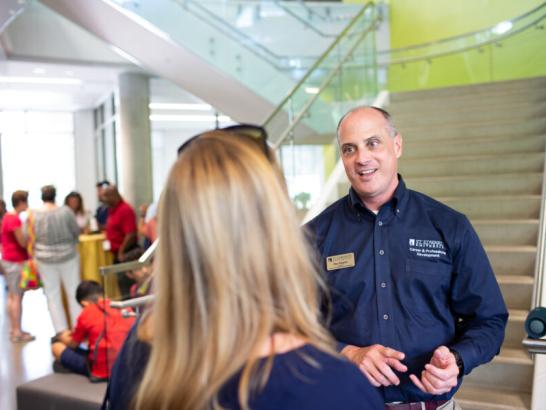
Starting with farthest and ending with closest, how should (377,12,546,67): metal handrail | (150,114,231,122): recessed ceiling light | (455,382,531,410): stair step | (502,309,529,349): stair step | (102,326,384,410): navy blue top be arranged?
1. (150,114,231,122): recessed ceiling light
2. (377,12,546,67): metal handrail
3. (502,309,529,349): stair step
4. (455,382,531,410): stair step
5. (102,326,384,410): navy blue top

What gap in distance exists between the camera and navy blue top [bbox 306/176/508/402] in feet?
5.93

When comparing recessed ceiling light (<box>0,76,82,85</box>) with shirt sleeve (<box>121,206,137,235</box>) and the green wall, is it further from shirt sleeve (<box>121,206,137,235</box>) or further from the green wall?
the green wall

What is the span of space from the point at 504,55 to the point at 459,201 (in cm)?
368

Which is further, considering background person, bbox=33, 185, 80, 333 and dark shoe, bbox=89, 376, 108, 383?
background person, bbox=33, 185, 80, 333

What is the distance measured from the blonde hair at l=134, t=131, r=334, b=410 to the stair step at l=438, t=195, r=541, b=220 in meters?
3.92

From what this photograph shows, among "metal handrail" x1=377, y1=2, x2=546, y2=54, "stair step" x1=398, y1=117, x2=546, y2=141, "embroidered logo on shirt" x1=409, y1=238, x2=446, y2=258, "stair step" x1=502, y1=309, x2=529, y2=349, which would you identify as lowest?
"stair step" x1=502, y1=309, x2=529, y2=349

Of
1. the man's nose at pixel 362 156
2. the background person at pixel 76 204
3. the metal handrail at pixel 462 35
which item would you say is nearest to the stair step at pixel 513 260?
the man's nose at pixel 362 156

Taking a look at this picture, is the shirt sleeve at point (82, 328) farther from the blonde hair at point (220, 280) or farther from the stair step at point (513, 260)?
the blonde hair at point (220, 280)

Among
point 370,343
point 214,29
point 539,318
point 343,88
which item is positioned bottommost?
point 370,343

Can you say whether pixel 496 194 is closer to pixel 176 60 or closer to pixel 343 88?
pixel 343 88

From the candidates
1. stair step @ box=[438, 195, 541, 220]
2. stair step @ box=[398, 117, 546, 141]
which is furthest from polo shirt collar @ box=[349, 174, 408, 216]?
stair step @ box=[398, 117, 546, 141]

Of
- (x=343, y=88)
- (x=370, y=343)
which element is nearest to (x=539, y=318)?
(x=370, y=343)

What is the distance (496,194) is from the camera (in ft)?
15.6

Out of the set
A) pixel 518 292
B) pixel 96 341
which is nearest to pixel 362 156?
pixel 518 292
